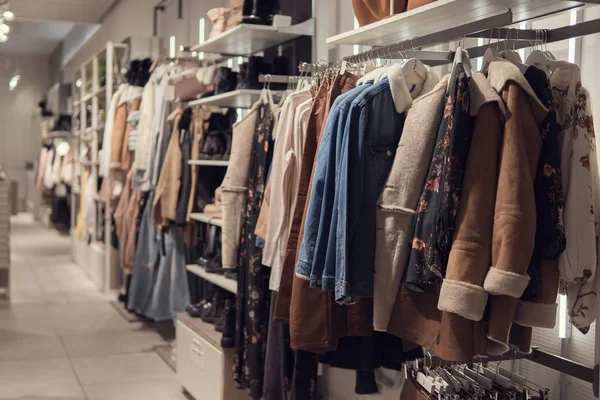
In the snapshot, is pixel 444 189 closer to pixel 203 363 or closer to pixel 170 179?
pixel 203 363

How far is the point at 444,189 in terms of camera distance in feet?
5.68

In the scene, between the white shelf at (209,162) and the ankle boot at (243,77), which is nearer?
the ankle boot at (243,77)

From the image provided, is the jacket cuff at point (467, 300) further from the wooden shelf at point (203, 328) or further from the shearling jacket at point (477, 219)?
the wooden shelf at point (203, 328)

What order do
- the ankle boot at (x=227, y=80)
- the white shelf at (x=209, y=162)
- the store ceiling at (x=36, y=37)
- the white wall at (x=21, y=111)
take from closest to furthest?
the white shelf at (x=209, y=162) < the ankle boot at (x=227, y=80) < the store ceiling at (x=36, y=37) < the white wall at (x=21, y=111)

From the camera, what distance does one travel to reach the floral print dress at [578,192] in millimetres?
1717

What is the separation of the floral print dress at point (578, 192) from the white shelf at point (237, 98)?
174 centimetres

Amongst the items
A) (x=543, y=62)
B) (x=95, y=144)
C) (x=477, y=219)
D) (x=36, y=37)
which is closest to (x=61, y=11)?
(x=95, y=144)

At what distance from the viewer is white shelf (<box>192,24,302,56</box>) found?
3.44 meters

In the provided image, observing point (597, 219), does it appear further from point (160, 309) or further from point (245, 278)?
point (160, 309)

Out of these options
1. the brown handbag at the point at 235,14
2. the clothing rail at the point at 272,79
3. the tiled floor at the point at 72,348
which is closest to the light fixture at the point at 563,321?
the clothing rail at the point at 272,79

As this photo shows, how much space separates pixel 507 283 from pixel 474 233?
140 mm

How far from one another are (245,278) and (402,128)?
4.43 feet

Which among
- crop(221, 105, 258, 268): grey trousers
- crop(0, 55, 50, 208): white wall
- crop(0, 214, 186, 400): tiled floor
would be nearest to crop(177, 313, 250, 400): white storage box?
crop(0, 214, 186, 400): tiled floor

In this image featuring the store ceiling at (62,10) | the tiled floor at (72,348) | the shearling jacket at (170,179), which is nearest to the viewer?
the tiled floor at (72,348)
